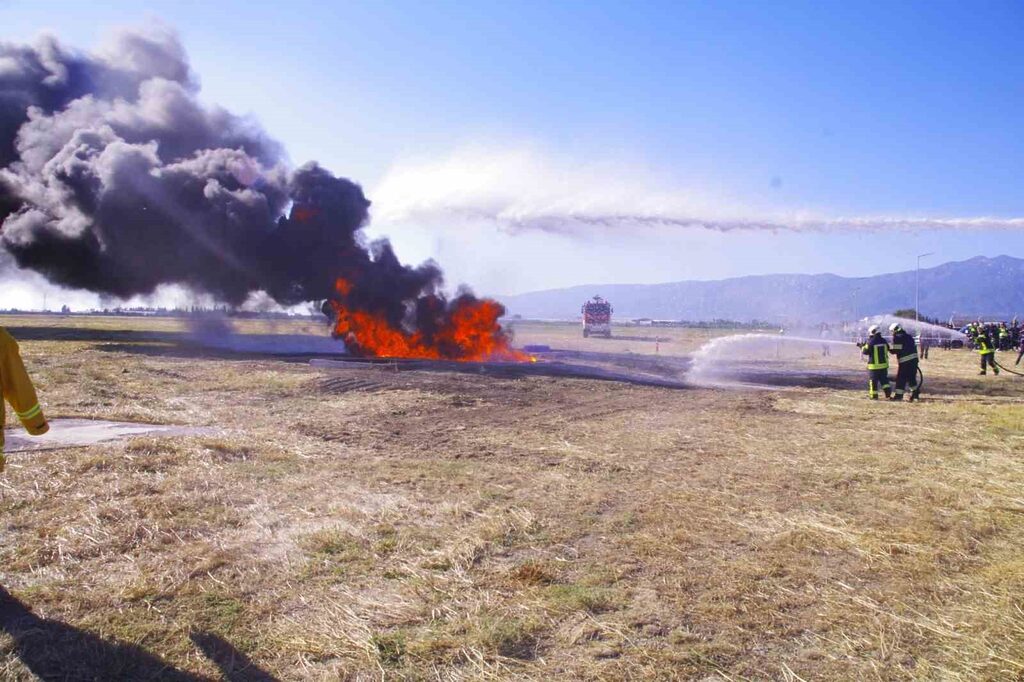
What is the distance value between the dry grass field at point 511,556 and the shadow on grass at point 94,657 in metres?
0.02

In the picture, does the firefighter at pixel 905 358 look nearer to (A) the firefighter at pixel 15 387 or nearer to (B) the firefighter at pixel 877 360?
(B) the firefighter at pixel 877 360

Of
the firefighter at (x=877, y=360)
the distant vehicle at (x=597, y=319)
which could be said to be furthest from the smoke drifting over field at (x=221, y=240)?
the distant vehicle at (x=597, y=319)

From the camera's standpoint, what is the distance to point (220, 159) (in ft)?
120

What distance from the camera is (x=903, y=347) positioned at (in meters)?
18.1

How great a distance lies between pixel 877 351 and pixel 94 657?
18918 mm

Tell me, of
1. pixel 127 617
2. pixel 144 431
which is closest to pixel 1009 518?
pixel 127 617

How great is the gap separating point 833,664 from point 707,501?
11.8 ft

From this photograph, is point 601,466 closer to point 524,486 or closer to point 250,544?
point 524,486

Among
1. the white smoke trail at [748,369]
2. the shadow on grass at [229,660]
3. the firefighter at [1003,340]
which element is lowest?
the shadow on grass at [229,660]

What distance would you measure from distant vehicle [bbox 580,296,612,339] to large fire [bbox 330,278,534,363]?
115 feet

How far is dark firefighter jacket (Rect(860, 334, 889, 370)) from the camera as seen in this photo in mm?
18364

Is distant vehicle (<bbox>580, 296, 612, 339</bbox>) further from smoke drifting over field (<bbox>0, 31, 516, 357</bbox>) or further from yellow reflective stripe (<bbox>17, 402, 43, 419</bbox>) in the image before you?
yellow reflective stripe (<bbox>17, 402, 43, 419</bbox>)

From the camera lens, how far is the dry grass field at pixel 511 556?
419cm

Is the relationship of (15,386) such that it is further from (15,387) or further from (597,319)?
(597,319)
